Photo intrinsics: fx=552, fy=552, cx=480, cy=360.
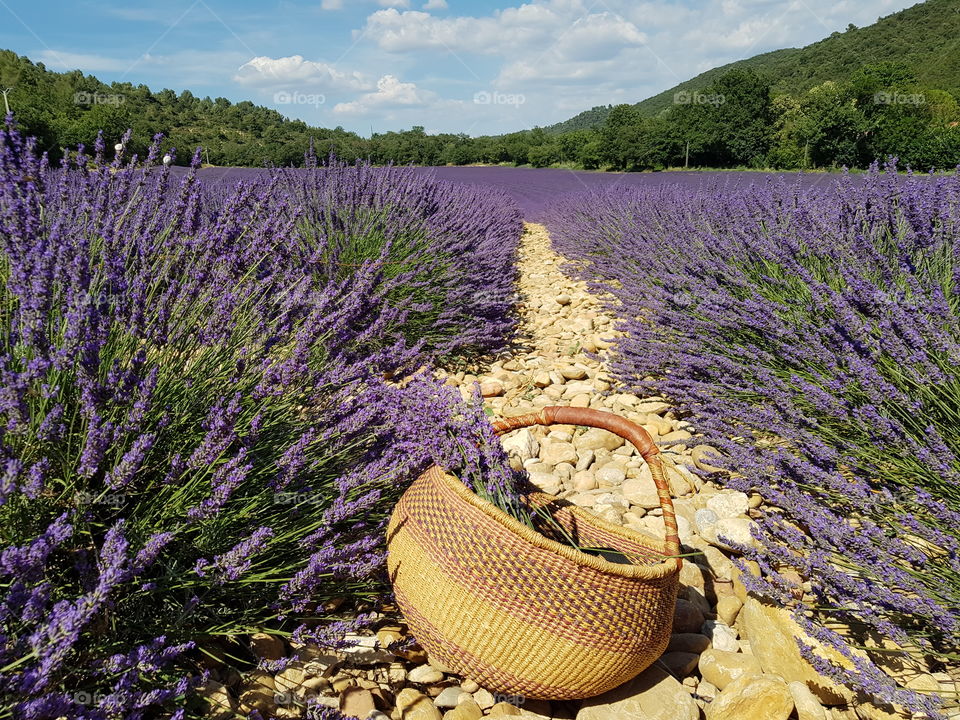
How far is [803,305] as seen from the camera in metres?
2.42

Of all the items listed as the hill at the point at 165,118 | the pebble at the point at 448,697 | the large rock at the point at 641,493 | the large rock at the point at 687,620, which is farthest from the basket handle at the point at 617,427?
the hill at the point at 165,118

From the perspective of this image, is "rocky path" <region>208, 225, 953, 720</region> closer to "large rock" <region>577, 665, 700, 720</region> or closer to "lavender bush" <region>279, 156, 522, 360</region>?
"large rock" <region>577, 665, 700, 720</region>

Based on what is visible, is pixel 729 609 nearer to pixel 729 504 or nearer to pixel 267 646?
pixel 729 504

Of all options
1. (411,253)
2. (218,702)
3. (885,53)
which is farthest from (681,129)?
(218,702)

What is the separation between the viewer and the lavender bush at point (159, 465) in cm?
91

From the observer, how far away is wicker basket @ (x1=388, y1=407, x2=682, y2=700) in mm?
1168

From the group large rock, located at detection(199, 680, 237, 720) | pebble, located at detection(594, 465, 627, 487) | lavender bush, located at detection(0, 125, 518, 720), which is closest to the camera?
lavender bush, located at detection(0, 125, 518, 720)

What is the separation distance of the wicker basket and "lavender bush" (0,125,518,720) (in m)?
0.17

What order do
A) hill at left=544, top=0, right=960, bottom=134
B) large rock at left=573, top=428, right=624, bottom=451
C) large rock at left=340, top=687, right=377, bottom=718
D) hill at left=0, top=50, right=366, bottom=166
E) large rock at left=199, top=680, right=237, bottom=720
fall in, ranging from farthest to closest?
hill at left=544, top=0, right=960, bottom=134, hill at left=0, top=50, right=366, bottom=166, large rock at left=573, top=428, right=624, bottom=451, large rock at left=340, top=687, right=377, bottom=718, large rock at left=199, top=680, right=237, bottom=720

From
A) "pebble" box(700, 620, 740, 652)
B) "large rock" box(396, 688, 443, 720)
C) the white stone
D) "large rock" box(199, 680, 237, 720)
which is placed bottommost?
"pebble" box(700, 620, 740, 652)

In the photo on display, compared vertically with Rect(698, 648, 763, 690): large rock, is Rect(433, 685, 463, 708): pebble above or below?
above

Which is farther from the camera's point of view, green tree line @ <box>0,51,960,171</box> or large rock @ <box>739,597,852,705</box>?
green tree line @ <box>0,51,960,171</box>

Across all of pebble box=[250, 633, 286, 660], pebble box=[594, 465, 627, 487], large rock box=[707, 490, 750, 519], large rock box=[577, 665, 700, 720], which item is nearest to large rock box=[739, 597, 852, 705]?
large rock box=[577, 665, 700, 720]

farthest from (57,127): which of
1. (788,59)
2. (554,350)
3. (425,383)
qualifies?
(788,59)
